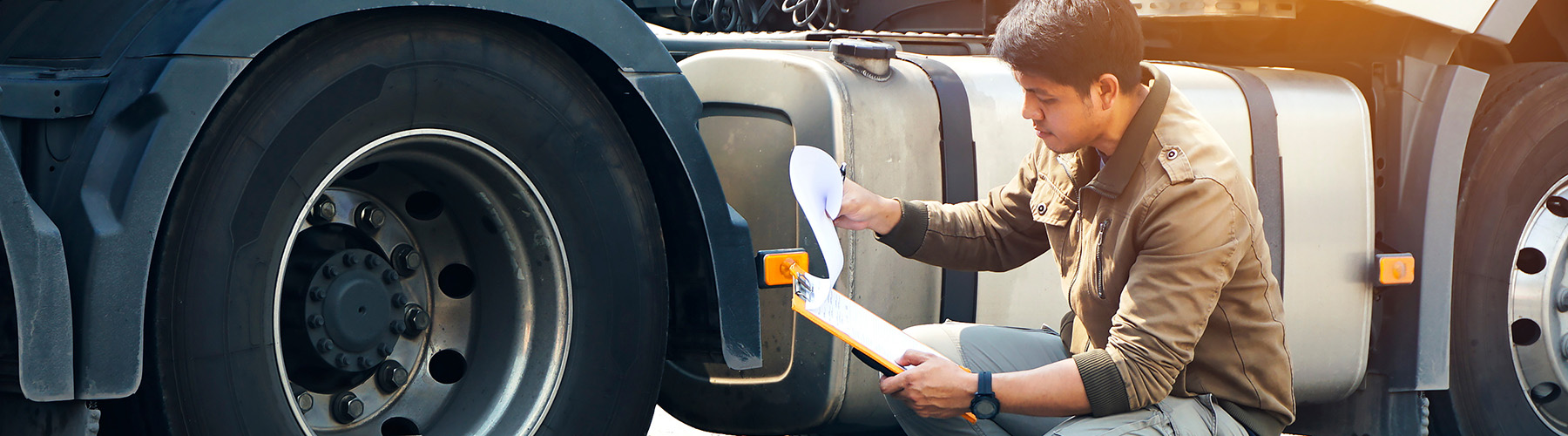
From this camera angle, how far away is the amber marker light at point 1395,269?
331 centimetres

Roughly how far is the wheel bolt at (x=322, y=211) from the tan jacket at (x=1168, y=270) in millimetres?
1162

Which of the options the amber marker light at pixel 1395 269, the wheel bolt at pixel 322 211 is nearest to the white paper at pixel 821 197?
the wheel bolt at pixel 322 211

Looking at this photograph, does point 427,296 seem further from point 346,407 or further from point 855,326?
point 855,326

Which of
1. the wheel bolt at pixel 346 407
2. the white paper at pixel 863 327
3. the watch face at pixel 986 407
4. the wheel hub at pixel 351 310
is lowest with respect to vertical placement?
the watch face at pixel 986 407

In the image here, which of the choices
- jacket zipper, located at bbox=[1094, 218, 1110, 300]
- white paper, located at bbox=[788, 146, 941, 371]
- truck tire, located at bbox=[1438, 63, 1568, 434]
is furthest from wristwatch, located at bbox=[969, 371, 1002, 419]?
truck tire, located at bbox=[1438, 63, 1568, 434]

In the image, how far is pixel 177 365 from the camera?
1718 millimetres

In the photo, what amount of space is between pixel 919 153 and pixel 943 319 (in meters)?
0.35

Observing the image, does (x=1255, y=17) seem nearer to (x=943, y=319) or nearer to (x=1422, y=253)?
(x=1422, y=253)

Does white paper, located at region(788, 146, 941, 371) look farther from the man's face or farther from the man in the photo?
the man's face

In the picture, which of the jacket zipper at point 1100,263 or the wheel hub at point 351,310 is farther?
the jacket zipper at point 1100,263

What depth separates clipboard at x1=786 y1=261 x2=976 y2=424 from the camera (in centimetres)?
214

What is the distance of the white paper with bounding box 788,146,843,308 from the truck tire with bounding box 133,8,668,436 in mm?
252

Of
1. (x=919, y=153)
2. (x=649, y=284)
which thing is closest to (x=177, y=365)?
→ (x=649, y=284)

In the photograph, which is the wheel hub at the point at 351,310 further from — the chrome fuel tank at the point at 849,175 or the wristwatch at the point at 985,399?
the wristwatch at the point at 985,399
